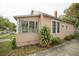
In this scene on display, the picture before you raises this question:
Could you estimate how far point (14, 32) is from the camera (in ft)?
9.40

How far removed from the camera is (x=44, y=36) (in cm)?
295

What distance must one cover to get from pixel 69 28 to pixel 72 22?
15 centimetres

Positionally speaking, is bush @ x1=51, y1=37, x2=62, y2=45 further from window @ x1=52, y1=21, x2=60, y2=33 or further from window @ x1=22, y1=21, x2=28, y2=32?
window @ x1=22, y1=21, x2=28, y2=32

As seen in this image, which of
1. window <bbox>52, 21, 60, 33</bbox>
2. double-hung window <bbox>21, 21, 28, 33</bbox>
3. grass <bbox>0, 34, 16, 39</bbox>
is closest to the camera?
grass <bbox>0, 34, 16, 39</bbox>

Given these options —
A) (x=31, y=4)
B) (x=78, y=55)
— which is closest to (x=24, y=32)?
(x=31, y=4)

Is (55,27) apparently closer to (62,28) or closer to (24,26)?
(62,28)

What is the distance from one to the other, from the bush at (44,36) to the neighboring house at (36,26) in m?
0.08

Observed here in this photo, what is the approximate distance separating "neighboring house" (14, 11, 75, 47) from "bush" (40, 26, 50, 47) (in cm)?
8

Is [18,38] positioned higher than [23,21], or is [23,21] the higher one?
[23,21]

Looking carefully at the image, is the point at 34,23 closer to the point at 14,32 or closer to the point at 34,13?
the point at 34,13

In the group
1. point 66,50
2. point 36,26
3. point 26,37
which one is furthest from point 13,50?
point 66,50

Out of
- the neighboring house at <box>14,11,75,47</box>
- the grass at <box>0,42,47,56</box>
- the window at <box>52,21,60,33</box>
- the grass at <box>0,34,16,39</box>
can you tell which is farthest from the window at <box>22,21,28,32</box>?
the window at <box>52,21,60,33</box>

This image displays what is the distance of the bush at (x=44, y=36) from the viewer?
2.94 meters

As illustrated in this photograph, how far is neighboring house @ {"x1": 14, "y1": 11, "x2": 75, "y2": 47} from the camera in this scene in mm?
2887
